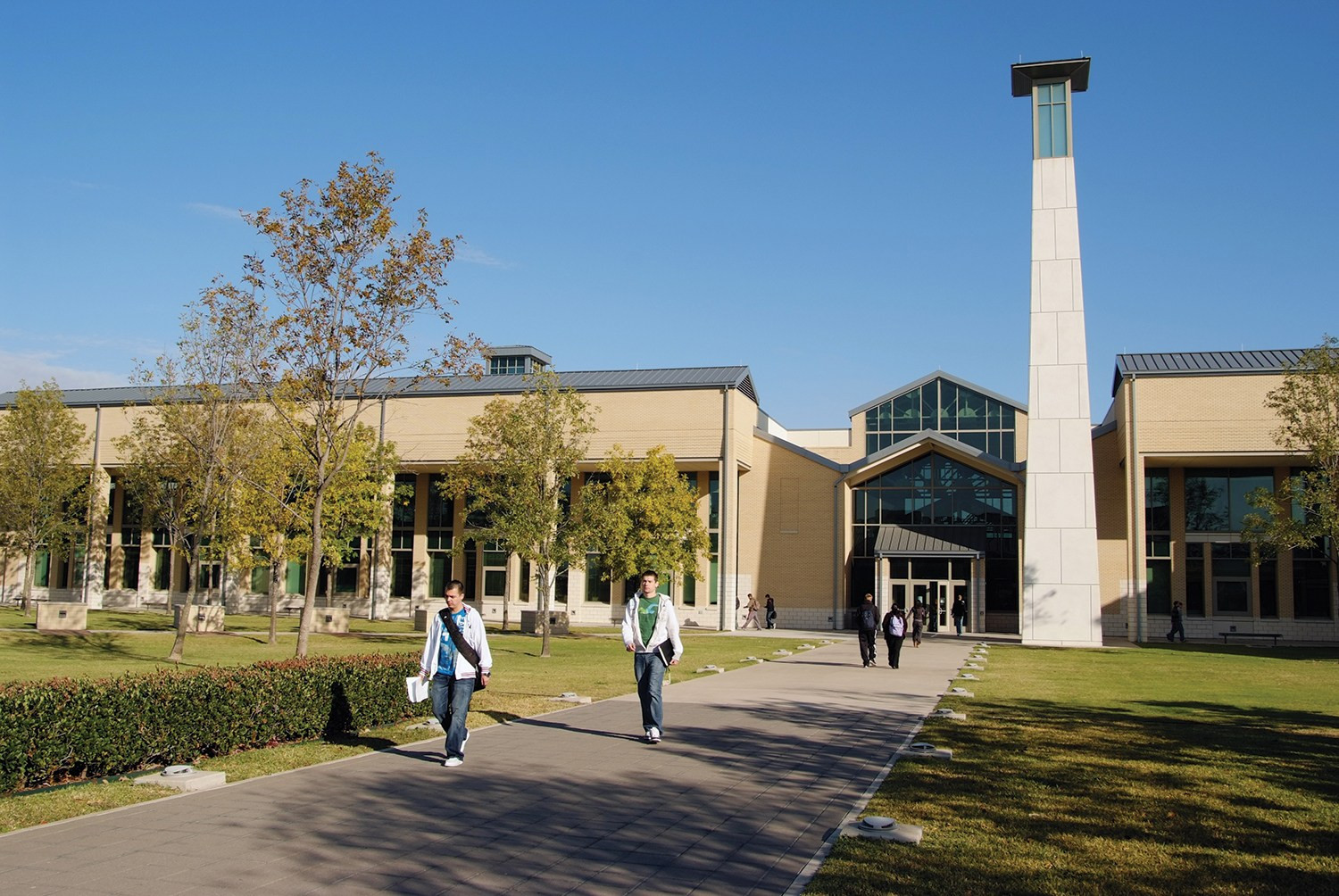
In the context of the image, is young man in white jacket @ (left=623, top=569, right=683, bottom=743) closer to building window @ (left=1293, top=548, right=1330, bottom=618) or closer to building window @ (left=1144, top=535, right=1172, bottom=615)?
building window @ (left=1144, top=535, right=1172, bottom=615)

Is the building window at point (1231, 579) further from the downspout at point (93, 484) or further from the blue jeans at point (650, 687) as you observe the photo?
the downspout at point (93, 484)

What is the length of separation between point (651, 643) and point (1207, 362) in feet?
121

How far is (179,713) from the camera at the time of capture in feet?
31.8

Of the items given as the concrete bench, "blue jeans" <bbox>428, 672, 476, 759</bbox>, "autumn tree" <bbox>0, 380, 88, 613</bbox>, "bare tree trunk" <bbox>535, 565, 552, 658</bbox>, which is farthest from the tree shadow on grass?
"autumn tree" <bbox>0, 380, 88, 613</bbox>

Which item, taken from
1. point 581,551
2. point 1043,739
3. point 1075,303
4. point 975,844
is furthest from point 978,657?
point 975,844

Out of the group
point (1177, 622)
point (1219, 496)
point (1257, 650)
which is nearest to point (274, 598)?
point (1257, 650)

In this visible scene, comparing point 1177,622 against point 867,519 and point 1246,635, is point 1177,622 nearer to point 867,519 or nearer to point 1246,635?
point 1246,635

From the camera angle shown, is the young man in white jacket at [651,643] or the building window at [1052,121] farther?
the building window at [1052,121]

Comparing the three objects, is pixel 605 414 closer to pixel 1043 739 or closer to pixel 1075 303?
Result: pixel 1075 303

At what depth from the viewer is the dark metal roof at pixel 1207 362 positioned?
40.7m

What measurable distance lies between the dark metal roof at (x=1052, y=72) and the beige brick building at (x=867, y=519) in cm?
1081

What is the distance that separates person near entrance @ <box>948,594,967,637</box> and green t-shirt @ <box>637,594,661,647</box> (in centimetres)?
3374

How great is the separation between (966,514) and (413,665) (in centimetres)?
3563

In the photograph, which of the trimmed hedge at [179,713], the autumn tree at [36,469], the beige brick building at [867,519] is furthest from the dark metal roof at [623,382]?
the trimmed hedge at [179,713]
